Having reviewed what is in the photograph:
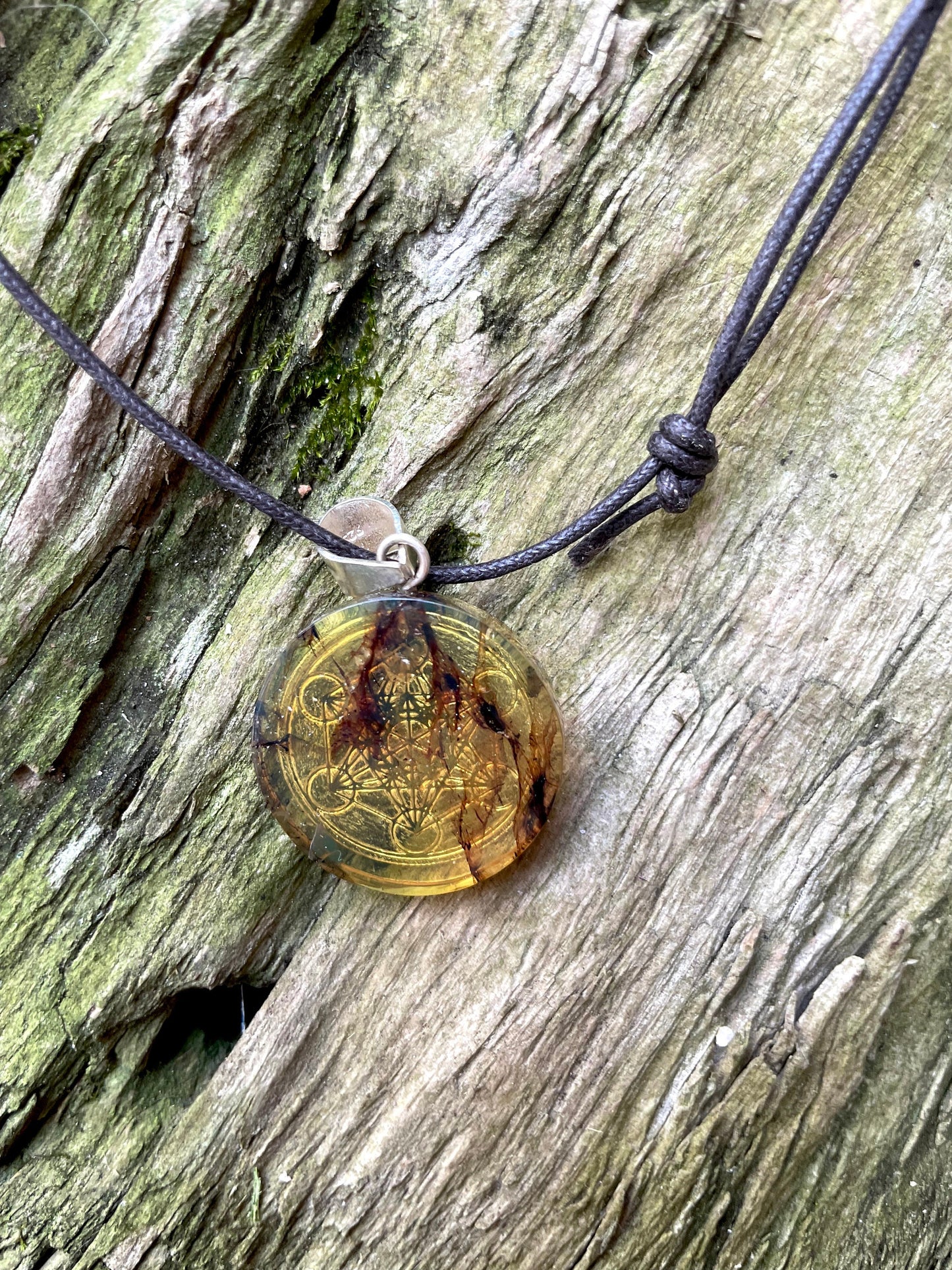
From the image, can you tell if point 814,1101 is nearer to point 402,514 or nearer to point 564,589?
point 564,589

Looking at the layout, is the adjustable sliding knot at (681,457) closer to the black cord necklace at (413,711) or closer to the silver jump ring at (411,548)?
the black cord necklace at (413,711)

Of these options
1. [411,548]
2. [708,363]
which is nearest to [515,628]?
[411,548]

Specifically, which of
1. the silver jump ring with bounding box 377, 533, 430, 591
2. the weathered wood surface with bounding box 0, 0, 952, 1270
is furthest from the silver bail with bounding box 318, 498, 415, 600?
the weathered wood surface with bounding box 0, 0, 952, 1270

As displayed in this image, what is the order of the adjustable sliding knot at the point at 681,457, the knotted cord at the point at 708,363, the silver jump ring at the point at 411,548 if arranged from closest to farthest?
1. the knotted cord at the point at 708,363
2. the adjustable sliding knot at the point at 681,457
3. the silver jump ring at the point at 411,548

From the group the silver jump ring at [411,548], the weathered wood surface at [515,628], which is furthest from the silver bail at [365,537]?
the weathered wood surface at [515,628]

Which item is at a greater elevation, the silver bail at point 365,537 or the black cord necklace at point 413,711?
the silver bail at point 365,537

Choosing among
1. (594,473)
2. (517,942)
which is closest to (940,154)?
(594,473)

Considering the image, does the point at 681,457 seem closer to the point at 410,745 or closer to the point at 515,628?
the point at 515,628
